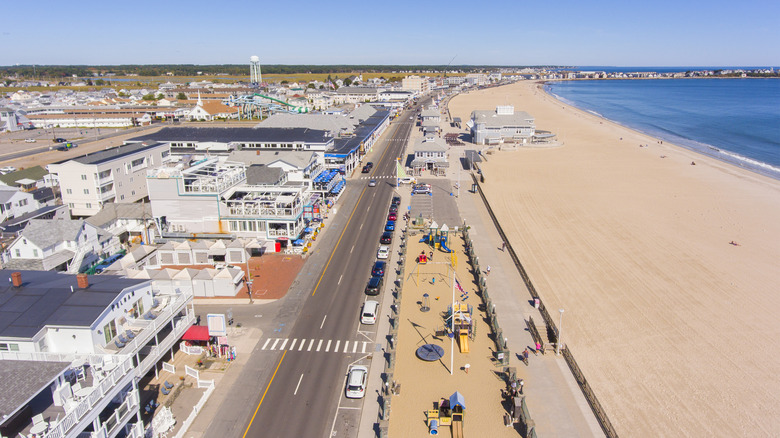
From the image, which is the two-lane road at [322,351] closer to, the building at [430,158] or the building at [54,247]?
the building at [54,247]

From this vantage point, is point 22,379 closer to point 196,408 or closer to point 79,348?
point 79,348

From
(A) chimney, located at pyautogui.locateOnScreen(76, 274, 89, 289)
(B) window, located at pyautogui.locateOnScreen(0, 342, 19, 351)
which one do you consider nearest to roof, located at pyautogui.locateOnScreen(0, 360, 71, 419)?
(B) window, located at pyautogui.locateOnScreen(0, 342, 19, 351)

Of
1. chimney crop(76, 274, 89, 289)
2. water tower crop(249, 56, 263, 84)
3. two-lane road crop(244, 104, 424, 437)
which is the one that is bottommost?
two-lane road crop(244, 104, 424, 437)

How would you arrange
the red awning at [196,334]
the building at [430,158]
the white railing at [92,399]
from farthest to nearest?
the building at [430,158] < the red awning at [196,334] < the white railing at [92,399]

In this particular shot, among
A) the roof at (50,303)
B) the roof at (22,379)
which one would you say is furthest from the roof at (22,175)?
the roof at (22,379)

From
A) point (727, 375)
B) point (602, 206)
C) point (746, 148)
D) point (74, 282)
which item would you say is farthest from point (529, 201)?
point (746, 148)

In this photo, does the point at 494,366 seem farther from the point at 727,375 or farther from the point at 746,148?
the point at 746,148

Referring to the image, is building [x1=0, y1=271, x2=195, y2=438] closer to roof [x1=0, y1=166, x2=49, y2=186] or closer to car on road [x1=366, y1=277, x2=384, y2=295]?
car on road [x1=366, y1=277, x2=384, y2=295]
